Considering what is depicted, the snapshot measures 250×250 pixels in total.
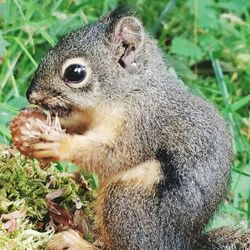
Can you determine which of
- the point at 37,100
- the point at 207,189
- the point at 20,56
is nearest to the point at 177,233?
the point at 207,189

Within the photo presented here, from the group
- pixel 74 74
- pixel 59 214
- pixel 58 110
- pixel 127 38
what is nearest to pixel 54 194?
pixel 59 214

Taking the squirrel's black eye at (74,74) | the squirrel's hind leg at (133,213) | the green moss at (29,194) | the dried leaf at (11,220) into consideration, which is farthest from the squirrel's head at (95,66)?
the dried leaf at (11,220)

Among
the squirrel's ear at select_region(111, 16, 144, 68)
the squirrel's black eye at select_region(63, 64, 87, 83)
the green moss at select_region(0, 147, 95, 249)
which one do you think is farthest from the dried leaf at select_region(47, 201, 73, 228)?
the squirrel's ear at select_region(111, 16, 144, 68)

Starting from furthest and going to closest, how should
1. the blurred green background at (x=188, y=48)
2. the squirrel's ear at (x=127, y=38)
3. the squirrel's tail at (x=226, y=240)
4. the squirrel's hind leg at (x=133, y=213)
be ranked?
the blurred green background at (x=188, y=48) < the squirrel's ear at (x=127, y=38) < the squirrel's tail at (x=226, y=240) < the squirrel's hind leg at (x=133, y=213)

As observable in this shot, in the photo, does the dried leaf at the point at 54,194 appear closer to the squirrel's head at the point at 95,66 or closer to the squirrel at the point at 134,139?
the squirrel at the point at 134,139

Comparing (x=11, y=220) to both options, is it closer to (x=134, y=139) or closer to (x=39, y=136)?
(x=39, y=136)

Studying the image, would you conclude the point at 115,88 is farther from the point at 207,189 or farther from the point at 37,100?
the point at 207,189

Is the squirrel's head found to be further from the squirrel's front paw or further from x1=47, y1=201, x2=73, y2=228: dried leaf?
x1=47, y1=201, x2=73, y2=228: dried leaf
